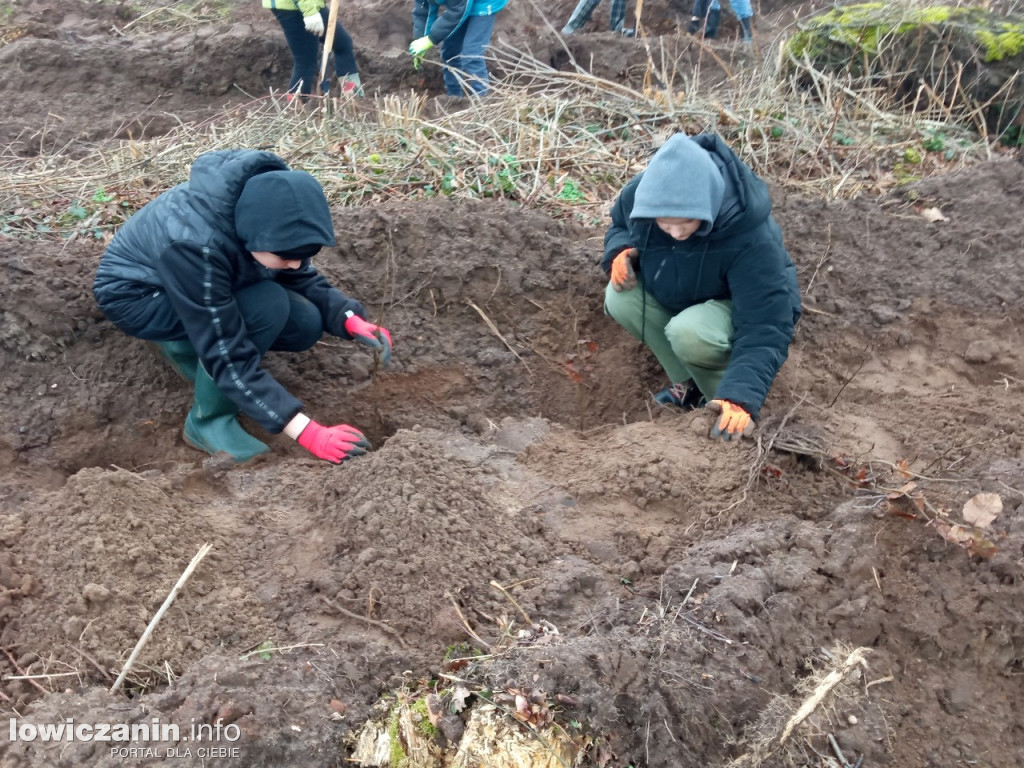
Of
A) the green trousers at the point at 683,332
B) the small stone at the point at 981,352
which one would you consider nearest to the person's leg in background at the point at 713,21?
the small stone at the point at 981,352

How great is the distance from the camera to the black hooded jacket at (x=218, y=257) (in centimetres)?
228

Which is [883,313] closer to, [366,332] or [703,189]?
[703,189]

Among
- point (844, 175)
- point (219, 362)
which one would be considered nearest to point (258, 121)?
point (219, 362)

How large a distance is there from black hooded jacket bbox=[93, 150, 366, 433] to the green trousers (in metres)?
1.23

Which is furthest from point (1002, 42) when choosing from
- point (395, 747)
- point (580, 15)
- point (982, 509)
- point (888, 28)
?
point (395, 747)

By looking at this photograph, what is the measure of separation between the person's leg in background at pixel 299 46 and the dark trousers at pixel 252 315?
383cm

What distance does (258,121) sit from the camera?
180 inches

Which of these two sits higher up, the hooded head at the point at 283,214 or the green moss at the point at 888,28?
the green moss at the point at 888,28

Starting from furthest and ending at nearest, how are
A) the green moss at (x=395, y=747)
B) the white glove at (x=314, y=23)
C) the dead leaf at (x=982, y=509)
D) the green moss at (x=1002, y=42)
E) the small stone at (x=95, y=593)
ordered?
1. the white glove at (x=314, y=23)
2. the green moss at (x=1002, y=42)
3. the dead leaf at (x=982, y=509)
4. the small stone at (x=95, y=593)
5. the green moss at (x=395, y=747)

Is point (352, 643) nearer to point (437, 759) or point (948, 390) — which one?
point (437, 759)

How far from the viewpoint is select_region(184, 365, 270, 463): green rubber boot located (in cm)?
288

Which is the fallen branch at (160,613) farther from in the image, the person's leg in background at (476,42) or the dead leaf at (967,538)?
the person's leg in background at (476,42)

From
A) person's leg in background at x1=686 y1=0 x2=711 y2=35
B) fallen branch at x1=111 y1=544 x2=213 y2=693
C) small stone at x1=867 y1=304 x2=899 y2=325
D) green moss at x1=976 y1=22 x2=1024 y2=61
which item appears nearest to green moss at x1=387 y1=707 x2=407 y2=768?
fallen branch at x1=111 y1=544 x2=213 y2=693

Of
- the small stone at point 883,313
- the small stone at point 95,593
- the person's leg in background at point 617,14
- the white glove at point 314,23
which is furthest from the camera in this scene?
the person's leg in background at point 617,14
